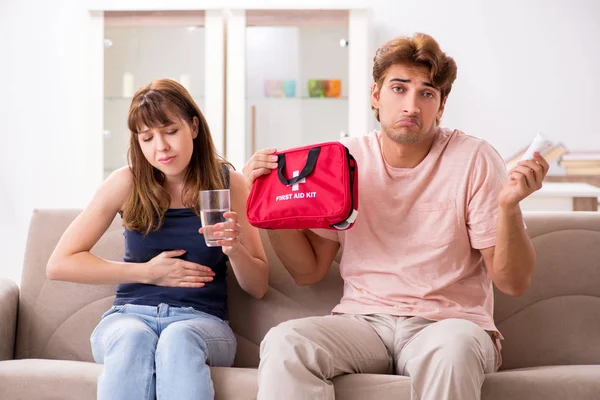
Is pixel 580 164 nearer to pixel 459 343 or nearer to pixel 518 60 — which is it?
pixel 518 60

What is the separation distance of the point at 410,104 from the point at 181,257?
74cm

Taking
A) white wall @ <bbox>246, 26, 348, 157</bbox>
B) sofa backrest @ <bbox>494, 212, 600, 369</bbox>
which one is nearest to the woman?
sofa backrest @ <bbox>494, 212, 600, 369</bbox>

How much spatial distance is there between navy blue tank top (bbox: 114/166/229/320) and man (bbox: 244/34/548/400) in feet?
0.65

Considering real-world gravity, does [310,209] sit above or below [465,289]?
above

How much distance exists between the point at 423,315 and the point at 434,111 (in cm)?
52

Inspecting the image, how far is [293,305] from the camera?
85.5 inches

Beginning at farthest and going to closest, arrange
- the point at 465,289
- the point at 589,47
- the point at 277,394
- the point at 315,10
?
1. the point at 589,47
2. the point at 315,10
3. the point at 465,289
4. the point at 277,394

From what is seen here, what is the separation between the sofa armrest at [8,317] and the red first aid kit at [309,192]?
2.62ft

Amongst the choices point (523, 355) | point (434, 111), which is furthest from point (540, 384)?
point (434, 111)

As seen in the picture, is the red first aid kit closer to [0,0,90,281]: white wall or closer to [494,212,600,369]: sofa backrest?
A: [494,212,600,369]: sofa backrest

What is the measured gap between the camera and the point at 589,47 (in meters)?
4.57

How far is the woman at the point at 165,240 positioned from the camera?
6.36 feet

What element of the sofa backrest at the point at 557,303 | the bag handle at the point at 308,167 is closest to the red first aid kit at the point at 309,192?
the bag handle at the point at 308,167

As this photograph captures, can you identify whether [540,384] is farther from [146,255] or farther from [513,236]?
[146,255]
